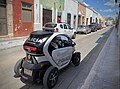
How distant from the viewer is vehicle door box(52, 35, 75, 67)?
4928mm

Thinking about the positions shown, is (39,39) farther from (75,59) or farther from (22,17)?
(22,17)

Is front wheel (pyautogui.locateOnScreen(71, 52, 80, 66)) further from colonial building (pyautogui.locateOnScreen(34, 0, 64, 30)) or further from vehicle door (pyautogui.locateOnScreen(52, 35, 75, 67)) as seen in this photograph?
colonial building (pyautogui.locateOnScreen(34, 0, 64, 30))

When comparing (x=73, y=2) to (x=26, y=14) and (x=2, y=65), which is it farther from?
(x=2, y=65)

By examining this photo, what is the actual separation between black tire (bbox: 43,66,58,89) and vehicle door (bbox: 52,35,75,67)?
48 cm

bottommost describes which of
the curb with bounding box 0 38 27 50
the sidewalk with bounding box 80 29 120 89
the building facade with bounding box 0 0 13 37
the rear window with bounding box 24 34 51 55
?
the sidewalk with bounding box 80 29 120 89

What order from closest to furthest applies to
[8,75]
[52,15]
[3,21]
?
1. [8,75]
2. [3,21]
3. [52,15]

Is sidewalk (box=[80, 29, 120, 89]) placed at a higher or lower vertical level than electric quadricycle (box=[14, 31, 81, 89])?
lower

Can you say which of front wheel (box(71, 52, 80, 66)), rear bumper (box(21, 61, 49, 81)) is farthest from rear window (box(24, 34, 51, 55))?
front wheel (box(71, 52, 80, 66))

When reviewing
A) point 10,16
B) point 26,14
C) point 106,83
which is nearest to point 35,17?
point 26,14

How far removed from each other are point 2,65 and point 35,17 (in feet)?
38.1

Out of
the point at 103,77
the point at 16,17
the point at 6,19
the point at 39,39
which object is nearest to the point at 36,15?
the point at 16,17

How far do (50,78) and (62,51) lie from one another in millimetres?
1213

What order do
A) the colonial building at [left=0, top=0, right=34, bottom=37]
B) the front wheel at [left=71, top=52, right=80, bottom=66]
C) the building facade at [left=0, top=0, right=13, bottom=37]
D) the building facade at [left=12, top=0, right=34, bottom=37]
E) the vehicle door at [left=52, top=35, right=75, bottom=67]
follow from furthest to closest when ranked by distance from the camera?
the building facade at [left=12, top=0, right=34, bottom=37] → the colonial building at [left=0, top=0, right=34, bottom=37] → the building facade at [left=0, top=0, right=13, bottom=37] → the front wheel at [left=71, top=52, right=80, bottom=66] → the vehicle door at [left=52, top=35, right=75, bottom=67]

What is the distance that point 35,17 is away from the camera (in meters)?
17.3
